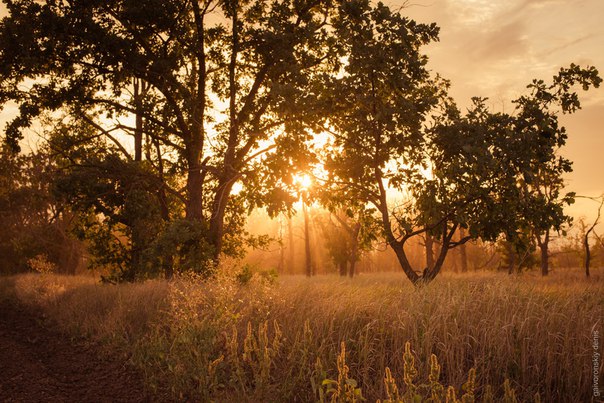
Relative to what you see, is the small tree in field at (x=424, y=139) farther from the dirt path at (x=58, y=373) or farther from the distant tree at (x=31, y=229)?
the distant tree at (x=31, y=229)

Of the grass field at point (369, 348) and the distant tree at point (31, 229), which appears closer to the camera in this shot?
the grass field at point (369, 348)

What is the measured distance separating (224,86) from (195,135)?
7.33 ft

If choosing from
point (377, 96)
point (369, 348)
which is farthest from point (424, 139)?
point (369, 348)

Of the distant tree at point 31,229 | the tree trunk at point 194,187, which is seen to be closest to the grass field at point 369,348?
the tree trunk at point 194,187

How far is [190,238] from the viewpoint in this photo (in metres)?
11.9

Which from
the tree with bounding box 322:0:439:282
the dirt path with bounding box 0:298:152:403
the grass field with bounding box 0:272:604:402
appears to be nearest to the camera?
the grass field with bounding box 0:272:604:402

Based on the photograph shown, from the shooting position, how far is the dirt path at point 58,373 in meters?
5.37

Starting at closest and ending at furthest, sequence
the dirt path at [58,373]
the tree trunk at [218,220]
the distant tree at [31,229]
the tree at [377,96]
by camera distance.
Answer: the dirt path at [58,373] < the tree at [377,96] < the tree trunk at [218,220] < the distant tree at [31,229]

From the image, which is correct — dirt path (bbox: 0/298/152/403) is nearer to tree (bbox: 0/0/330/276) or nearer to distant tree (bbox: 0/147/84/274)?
tree (bbox: 0/0/330/276)

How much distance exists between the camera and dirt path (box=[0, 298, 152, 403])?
5367mm

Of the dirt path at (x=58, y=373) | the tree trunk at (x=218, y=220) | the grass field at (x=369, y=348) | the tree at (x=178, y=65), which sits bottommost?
the dirt path at (x=58, y=373)

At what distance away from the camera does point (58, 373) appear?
626 centimetres

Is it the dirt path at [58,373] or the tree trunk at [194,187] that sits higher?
the tree trunk at [194,187]

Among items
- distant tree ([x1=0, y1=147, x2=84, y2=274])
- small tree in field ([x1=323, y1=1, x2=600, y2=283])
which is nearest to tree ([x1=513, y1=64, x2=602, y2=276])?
small tree in field ([x1=323, y1=1, x2=600, y2=283])
